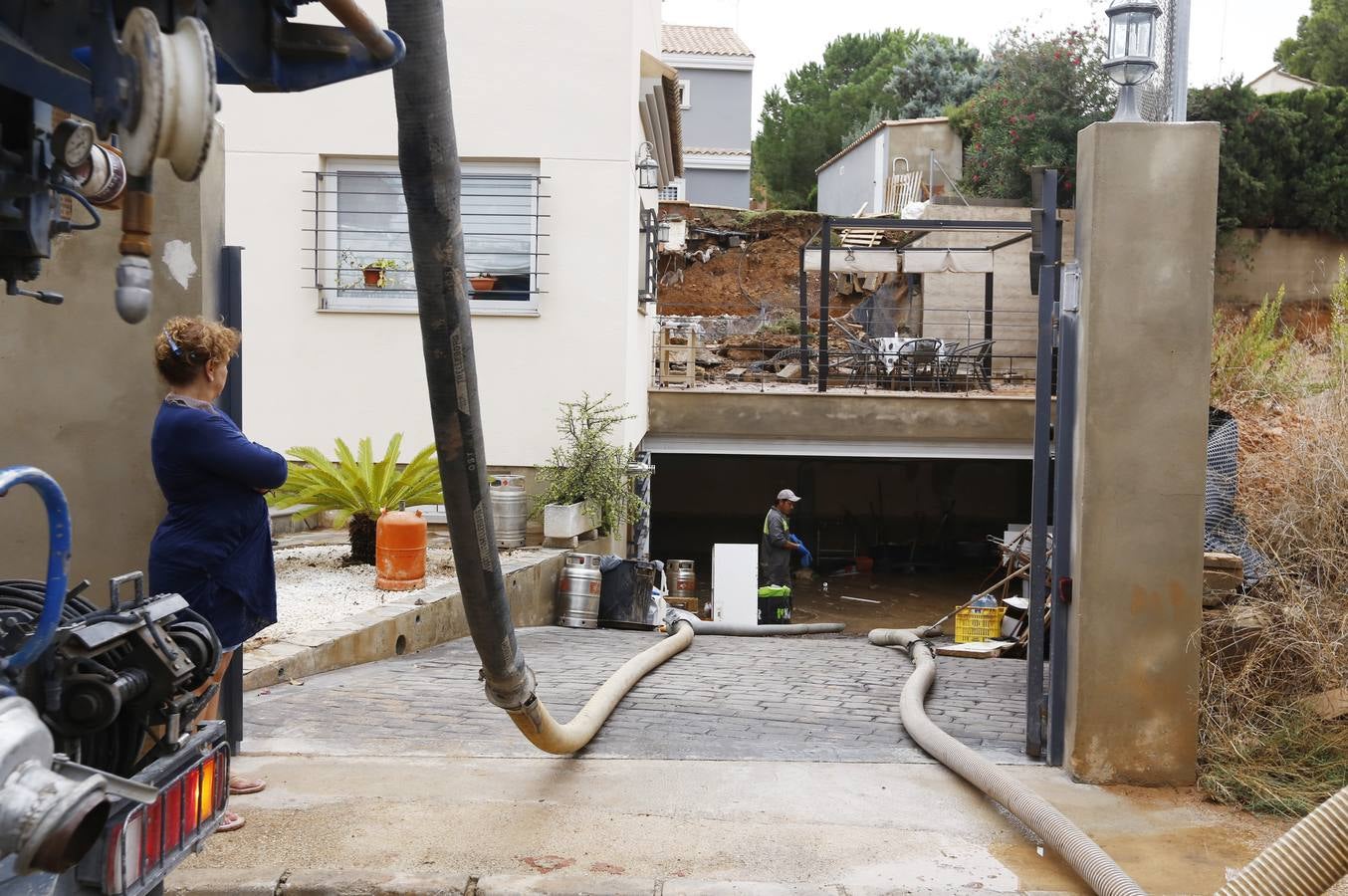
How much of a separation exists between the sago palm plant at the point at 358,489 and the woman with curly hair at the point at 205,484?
18.8ft

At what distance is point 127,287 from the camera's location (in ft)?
7.54

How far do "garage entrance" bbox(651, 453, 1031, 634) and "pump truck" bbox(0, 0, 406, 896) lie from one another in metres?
19.6

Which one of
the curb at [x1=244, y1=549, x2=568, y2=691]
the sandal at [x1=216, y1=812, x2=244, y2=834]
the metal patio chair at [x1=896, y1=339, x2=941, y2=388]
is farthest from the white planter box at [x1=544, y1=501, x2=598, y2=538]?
the metal patio chair at [x1=896, y1=339, x2=941, y2=388]

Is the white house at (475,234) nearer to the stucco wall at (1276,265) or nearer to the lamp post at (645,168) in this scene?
the lamp post at (645,168)

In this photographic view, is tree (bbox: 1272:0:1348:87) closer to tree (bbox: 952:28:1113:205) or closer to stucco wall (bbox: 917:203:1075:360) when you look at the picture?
tree (bbox: 952:28:1113:205)

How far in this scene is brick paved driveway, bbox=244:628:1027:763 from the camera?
5.44 metres

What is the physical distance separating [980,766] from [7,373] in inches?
167

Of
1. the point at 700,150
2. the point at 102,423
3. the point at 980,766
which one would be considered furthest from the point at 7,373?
the point at 700,150

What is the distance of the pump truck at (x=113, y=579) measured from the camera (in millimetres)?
2125

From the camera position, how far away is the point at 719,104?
4200 centimetres

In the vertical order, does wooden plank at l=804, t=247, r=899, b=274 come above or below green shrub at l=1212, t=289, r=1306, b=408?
above

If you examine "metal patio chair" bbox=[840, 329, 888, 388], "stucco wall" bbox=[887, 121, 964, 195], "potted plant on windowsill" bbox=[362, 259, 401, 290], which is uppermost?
"stucco wall" bbox=[887, 121, 964, 195]

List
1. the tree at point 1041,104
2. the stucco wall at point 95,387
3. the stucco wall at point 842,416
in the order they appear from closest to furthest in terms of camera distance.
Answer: the stucco wall at point 95,387 < the stucco wall at point 842,416 < the tree at point 1041,104

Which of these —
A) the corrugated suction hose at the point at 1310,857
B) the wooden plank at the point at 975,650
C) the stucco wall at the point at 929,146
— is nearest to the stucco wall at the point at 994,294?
the stucco wall at the point at 929,146
